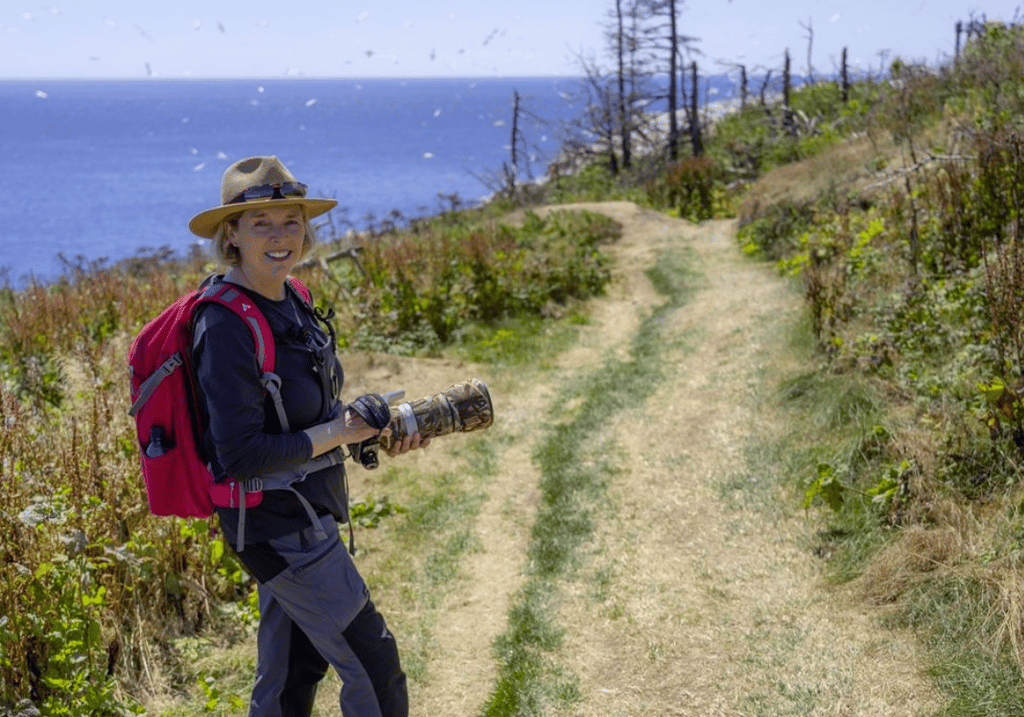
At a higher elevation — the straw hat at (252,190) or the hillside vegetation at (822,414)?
the straw hat at (252,190)

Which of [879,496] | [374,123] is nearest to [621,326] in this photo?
[879,496]

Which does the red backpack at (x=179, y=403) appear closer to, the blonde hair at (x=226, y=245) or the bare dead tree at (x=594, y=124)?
the blonde hair at (x=226, y=245)

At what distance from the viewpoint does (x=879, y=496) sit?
5.13 metres

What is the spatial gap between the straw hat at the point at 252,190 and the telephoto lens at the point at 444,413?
0.79 meters

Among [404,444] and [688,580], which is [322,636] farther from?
[688,580]

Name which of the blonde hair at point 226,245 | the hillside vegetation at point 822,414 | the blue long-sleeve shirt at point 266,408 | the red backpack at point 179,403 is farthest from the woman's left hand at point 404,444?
the hillside vegetation at point 822,414

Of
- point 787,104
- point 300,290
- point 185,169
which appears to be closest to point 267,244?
point 300,290

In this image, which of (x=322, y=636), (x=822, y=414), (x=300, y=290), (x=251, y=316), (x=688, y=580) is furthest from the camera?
(x=822, y=414)

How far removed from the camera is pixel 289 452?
2.76m

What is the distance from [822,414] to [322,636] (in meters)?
4.78

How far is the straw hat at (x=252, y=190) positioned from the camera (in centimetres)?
292

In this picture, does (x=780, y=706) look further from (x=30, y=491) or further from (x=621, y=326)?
(x=621, y=326)

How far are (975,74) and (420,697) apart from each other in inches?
431

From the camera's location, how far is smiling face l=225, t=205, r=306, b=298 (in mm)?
2910
